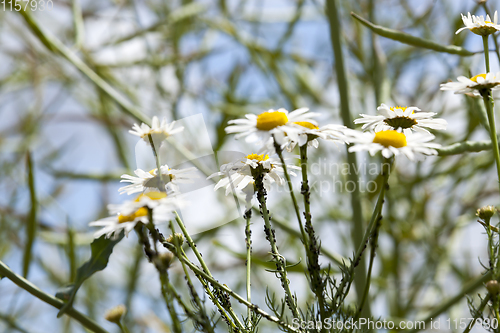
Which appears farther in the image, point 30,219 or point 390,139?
point 30,219

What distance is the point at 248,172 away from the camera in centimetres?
33

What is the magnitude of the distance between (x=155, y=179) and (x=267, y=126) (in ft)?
0.30

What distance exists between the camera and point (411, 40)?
422mm

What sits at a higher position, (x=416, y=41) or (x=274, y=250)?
(x=416, y=41)

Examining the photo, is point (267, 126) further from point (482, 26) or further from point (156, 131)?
point (482, 26)

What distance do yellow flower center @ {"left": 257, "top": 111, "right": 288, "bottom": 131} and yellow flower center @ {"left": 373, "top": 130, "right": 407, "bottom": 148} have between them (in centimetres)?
6

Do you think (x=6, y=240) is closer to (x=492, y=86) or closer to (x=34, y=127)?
(x=34, y=127)

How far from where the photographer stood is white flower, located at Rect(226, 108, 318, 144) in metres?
0.28

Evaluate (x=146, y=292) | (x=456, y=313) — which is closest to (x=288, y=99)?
(x=456, y=313)

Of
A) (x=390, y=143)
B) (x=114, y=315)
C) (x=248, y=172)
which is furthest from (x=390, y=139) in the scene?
(x=114, y=315)

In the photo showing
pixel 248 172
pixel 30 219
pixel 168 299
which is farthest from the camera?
pixel 30 219

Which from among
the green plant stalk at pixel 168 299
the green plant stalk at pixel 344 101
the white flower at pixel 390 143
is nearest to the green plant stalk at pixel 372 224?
the white flower at pixel 390 143

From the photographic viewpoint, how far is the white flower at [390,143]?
0.89ft

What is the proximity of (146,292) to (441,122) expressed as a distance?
3.90ft
